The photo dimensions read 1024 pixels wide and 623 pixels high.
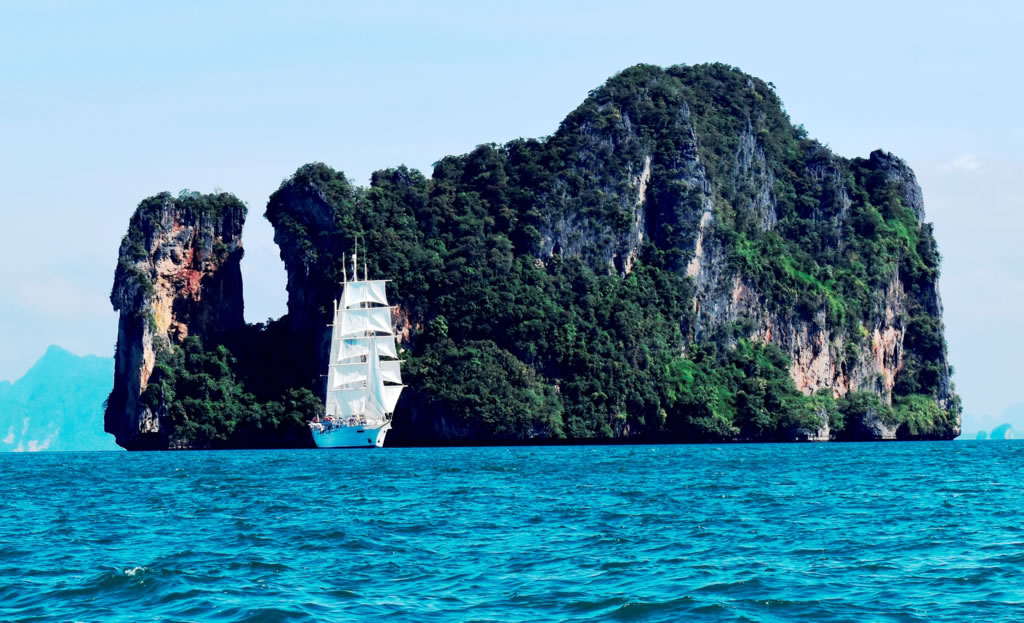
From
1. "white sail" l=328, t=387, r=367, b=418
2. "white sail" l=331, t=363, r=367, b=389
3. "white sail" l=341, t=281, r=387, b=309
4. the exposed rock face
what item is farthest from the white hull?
the exposed rock face

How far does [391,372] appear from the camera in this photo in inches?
4424

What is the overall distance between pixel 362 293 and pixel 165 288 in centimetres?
2205

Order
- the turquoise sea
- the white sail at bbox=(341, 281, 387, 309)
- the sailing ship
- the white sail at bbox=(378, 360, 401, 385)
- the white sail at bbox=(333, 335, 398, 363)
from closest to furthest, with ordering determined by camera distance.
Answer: the turquoise sea < the sailing ship < the white sail at bbox=(378, 360, 401, 385) < the white sail at bbox=(333, 335, 398, 363) < the white sail at bbox=(341, 281, 387, 309)

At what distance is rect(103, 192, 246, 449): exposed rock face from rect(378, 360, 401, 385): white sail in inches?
787

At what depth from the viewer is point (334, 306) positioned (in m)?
117

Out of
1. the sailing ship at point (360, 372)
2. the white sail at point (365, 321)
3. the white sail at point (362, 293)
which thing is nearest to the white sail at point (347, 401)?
the sailing ship at point (360, 372)

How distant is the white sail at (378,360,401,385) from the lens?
111562 millimetres

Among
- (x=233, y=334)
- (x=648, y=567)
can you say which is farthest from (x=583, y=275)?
(x=648, y=567)

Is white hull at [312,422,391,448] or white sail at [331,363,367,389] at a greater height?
white sail at [331,363,367,389]

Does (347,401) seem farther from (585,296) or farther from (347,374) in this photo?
(585,296)

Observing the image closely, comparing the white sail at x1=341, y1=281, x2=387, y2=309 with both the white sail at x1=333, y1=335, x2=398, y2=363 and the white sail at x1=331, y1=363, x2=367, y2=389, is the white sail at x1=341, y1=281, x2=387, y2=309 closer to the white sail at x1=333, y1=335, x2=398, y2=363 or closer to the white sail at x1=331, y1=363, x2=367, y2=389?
the white sail at x1=333, y1=335, x2=398, y2=363

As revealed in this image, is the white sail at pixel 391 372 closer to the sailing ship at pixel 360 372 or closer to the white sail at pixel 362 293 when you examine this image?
the sailing ship at pixel 360 372

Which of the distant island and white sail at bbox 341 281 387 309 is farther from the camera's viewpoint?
the distant island

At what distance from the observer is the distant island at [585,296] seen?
118m
